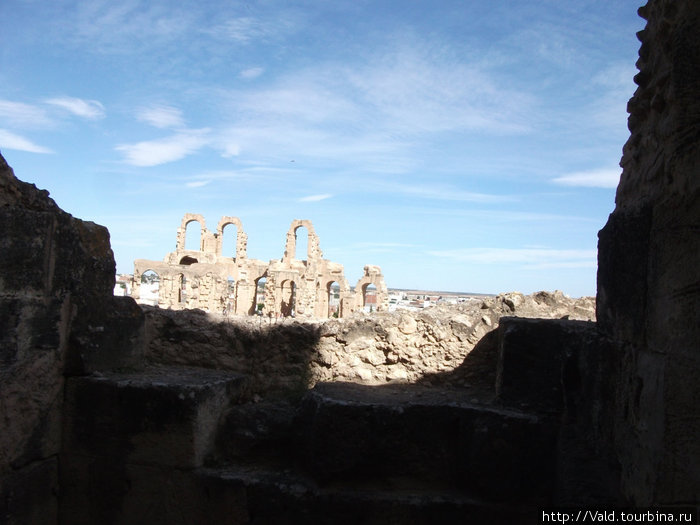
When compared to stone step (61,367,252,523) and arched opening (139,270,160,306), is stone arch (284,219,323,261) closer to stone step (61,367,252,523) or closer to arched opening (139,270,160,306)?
arched opening (139,270,160,306)

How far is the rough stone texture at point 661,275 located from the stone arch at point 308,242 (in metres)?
30.2

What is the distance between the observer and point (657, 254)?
6.95ft

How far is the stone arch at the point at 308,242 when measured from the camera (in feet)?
107

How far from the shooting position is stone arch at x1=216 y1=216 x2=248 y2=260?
34.0 meters

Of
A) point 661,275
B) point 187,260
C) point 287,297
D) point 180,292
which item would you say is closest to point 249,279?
point 287,297

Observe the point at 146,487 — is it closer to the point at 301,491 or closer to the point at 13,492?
the point at 13,492

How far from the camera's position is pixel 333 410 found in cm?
296

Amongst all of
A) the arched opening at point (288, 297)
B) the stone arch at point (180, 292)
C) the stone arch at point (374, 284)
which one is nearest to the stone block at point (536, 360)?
the stone arch at point (180, 292)

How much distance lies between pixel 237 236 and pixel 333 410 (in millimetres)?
32028

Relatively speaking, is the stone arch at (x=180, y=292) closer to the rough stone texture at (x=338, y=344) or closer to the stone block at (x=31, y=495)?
the rough stone texture at (x=338, y=344)

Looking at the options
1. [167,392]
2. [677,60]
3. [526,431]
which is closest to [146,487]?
[167,392]

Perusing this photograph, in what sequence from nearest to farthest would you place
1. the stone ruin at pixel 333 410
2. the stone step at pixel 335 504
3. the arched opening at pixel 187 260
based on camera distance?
the stone ruin at pixel 333 410
the stone step at pixel 335 504
the arched opening at pixel 187 260

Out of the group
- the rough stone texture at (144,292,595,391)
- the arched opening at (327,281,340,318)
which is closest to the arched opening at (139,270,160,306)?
the arched opening at (327,281,340,318)

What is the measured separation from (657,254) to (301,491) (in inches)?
81.4
